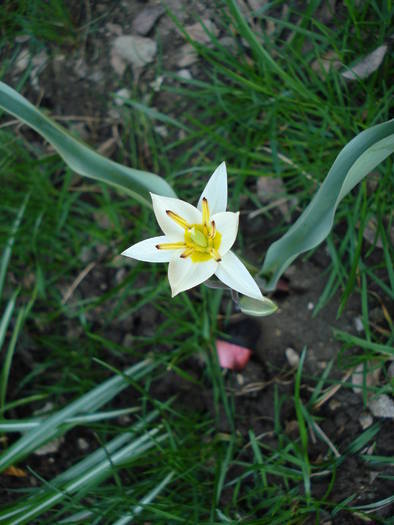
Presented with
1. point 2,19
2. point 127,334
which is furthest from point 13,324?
point 2,19

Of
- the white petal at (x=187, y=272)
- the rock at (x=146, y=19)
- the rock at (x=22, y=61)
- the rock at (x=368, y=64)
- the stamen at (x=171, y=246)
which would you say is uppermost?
the rock at (x=22, y=61)

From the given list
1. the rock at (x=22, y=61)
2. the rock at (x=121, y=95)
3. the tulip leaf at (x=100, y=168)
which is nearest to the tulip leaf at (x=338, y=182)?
the tulip leaf at (x=100, y=168)

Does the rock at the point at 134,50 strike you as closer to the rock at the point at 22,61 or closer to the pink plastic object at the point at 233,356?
the rock at the point at 22,61

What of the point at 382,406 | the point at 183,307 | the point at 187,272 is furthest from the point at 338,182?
the point at 183,307

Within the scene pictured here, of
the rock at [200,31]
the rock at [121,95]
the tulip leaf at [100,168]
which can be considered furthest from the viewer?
the rock at [121,95]

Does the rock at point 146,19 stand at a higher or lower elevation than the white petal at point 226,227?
higher

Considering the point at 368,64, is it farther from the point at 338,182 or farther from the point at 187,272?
the point at 187,272
